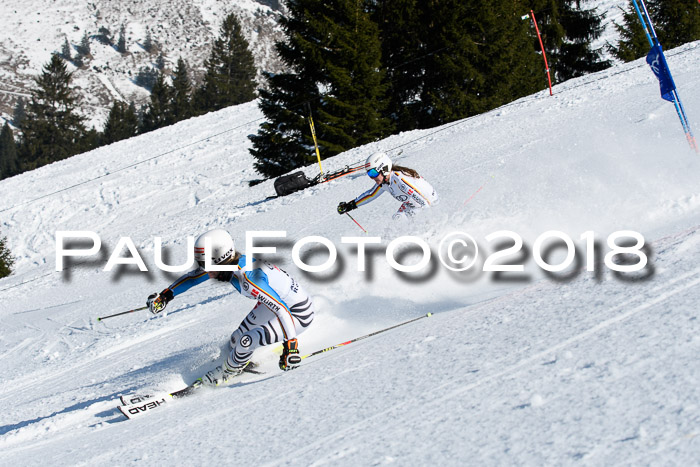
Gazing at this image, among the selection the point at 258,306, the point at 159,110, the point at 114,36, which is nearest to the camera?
the point at 258,306

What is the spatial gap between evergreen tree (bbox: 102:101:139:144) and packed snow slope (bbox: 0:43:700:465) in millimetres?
Answer: 51135

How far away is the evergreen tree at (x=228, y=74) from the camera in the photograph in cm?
6700

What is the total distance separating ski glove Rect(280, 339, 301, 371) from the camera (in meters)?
5.10

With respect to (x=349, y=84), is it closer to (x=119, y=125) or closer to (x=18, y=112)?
(x=119, y=125)

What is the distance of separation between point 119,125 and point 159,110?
14.4ft

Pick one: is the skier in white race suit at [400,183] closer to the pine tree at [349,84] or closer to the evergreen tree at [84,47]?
the pine tree at [349,84]

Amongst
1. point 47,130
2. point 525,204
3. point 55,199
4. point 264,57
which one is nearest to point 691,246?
point 525,204

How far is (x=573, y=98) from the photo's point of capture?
51.6 feet

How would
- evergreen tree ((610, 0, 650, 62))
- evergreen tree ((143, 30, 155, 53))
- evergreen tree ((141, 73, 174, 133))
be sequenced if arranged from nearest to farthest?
evergreen tree ((610, 0, 650, 62)), evergreen tree ((141, 73, 174, 133)), evergreen tree ((143, 30, 155, 53))

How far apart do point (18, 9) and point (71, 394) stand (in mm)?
190502

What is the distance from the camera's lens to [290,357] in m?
5.12

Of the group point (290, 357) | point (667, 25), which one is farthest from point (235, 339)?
point (667, 25)

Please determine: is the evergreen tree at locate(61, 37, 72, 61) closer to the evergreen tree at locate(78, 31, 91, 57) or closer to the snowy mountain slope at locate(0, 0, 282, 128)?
the snowy mountain slope at locate(0, 0, 282, 128)

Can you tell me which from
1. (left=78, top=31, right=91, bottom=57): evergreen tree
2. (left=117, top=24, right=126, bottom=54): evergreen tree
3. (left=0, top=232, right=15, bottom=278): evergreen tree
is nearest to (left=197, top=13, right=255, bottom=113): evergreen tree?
(left=0, top=232, right=15, bottom=278): evergreen tree
